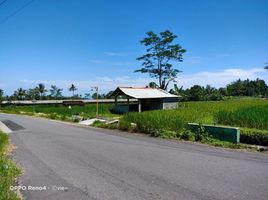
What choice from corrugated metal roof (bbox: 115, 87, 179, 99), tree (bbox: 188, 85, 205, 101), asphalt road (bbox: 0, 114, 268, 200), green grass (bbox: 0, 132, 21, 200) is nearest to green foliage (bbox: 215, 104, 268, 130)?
asphalt road (bbox: 0, 114, 268, 200)

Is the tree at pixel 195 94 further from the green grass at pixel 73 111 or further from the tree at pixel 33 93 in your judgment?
the tree at pixel 33 93

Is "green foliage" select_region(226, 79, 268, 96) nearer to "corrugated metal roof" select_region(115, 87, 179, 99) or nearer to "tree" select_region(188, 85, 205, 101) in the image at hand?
"tree" select_region(188, 85, 205, 101)

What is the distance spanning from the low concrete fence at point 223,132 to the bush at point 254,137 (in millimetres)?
377

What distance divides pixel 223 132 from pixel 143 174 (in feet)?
25.4

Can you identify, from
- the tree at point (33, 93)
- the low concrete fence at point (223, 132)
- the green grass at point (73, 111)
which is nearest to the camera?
the low concrete fence at point (223, 132)

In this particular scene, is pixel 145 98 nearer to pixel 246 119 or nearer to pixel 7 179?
pixel 246 119

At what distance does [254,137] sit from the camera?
13.1m

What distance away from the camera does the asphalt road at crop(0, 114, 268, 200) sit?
20.2 ft

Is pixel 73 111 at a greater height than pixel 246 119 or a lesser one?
lesser

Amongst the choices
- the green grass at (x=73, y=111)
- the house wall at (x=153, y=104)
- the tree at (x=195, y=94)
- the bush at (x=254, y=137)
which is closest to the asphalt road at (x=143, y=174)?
the bush at (x=254, y=137)

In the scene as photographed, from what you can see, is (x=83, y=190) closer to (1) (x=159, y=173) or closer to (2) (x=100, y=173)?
(2) (x=100, y=173)

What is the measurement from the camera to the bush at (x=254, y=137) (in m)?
12.8

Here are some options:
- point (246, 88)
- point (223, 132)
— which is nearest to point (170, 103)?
point (223, 132)

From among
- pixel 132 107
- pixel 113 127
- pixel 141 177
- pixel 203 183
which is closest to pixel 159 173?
pixel 141 177
